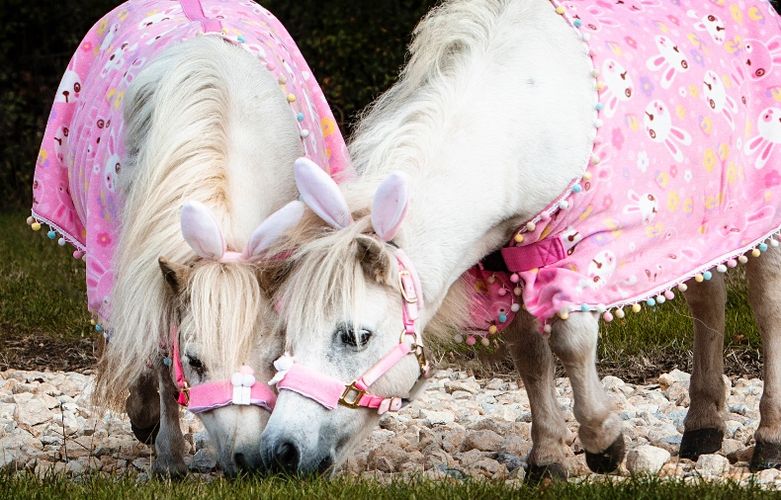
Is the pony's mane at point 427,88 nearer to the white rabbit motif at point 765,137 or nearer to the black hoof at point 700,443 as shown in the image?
the white rabbit motif at point 765,137

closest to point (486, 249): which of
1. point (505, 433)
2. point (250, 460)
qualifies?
point (250, 460)

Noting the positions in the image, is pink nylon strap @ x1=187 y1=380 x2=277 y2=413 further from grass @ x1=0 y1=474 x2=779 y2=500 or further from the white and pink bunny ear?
the white and pink bunny ear

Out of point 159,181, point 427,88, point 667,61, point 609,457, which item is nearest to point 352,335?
point 159,181

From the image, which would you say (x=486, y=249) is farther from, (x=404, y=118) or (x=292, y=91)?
(x=292, y=91)

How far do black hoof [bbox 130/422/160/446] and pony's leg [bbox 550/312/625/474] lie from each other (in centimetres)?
172

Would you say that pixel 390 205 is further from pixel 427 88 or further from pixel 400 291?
pixel 427 88

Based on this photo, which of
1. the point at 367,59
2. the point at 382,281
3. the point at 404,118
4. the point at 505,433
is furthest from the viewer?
the point at 367,59

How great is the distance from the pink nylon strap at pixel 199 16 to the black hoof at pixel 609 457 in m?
1.85

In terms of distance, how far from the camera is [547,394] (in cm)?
417

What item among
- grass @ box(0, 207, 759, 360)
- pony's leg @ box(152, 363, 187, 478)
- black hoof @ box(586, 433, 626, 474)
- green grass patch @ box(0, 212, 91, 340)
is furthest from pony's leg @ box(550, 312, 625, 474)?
green grass patch @ box(0, 212, 91, 340)

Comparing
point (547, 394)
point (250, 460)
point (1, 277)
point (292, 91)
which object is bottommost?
point (1, 277)

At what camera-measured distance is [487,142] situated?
349cm

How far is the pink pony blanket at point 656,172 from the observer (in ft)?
11.6

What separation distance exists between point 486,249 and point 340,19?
26.1 feet
